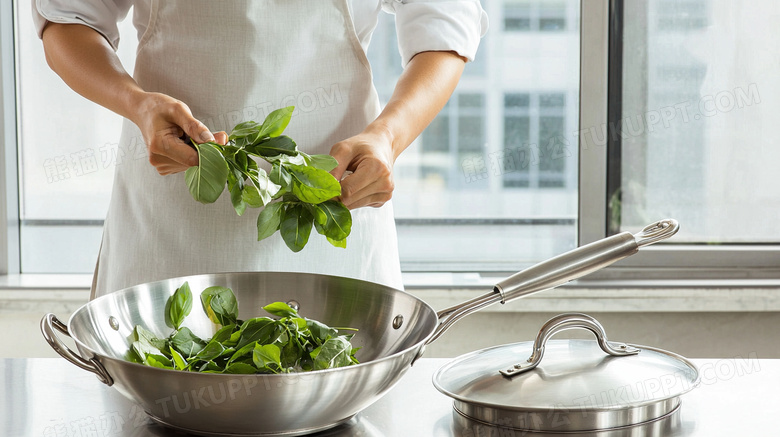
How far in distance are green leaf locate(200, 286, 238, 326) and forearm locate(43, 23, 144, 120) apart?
1.03 feet

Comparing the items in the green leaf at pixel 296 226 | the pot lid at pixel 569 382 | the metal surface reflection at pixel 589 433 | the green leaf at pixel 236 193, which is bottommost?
the metal surface reflection at pixel 589 433

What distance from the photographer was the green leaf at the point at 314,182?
2.29ft

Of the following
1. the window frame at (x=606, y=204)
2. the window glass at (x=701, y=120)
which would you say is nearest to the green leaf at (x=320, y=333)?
the window frame at (x=606, y=204)

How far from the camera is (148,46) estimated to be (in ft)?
3.32

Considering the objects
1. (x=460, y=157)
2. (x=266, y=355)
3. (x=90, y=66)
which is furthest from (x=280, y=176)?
(x=460, y=157)

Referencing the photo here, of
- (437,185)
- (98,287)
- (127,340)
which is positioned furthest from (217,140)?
(437,185)

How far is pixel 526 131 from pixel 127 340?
1373mm

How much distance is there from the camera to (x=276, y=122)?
2.36ft

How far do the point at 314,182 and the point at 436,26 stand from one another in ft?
1.32

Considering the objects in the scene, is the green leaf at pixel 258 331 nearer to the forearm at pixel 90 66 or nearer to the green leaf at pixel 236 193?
the green leaf at pixel 236 193

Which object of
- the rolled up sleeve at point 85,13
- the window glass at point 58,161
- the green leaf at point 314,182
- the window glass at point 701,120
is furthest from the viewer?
the window glass at point 58,161

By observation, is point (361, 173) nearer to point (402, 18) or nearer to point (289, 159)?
point (289, 159)

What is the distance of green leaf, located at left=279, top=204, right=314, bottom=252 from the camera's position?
28.4 inches

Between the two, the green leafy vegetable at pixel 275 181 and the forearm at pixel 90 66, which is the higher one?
the forearm at pixel 90 66
